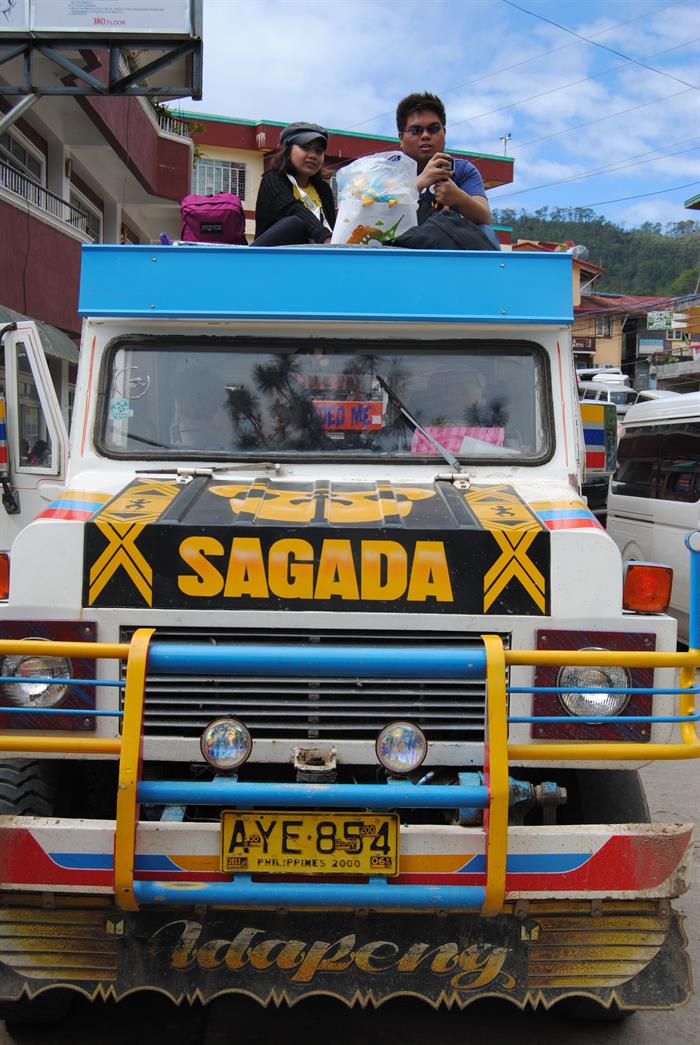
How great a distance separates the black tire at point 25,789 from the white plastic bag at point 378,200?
2.68m

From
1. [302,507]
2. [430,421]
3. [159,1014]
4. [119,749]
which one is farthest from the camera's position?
[430,421]

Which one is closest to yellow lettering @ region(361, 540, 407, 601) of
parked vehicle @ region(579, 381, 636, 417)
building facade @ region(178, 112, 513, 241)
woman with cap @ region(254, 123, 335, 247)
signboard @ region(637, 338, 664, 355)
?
woman with cap @ region(254, 123, 335, 247)

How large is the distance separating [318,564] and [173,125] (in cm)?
2031

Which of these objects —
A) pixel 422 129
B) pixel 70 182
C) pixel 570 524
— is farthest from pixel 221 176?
pixel 570 524

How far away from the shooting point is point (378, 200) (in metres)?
4.68

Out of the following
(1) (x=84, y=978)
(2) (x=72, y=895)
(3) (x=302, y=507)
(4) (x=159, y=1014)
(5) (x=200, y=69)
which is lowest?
(4) (x=159, y=1014)

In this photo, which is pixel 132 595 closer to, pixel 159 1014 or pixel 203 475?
pixel 203 475

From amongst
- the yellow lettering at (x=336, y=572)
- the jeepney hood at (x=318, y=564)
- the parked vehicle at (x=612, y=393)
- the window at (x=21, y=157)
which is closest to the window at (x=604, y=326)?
the parked vehicle at (x=612, y=393)

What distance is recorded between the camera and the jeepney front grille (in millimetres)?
3152

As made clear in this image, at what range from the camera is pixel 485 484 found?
13.1ft

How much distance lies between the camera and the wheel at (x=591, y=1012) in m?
3.61

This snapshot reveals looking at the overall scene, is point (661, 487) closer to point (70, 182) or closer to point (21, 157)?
point (21, 157)

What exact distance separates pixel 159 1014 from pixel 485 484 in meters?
2.30

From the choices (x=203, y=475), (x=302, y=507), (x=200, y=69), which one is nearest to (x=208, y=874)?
(x=302, y=507)
